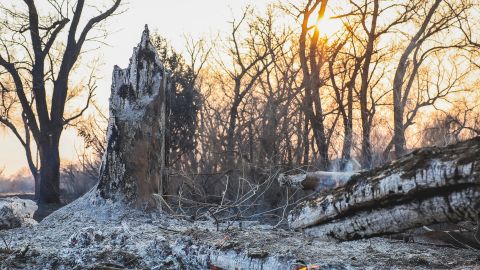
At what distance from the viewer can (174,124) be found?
1725cm

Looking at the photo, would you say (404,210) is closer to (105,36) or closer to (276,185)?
(276,185)

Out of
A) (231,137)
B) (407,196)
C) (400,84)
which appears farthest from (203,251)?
(400,84)

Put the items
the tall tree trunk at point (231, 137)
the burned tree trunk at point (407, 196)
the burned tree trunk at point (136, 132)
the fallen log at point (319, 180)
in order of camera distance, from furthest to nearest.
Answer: the tall tree trunk at point (231, 137) < the burned tree trunk at point (136, 132) < the fallen log at point (319, 180) < the burned tree trunk at point (407, 196)

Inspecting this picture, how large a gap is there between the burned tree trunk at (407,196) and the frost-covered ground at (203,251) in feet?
1.68

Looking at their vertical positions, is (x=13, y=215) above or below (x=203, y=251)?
above

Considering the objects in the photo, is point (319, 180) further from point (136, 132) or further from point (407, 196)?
point (407, 196)

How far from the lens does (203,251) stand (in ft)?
A: 14.4

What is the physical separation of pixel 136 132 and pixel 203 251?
2833mm

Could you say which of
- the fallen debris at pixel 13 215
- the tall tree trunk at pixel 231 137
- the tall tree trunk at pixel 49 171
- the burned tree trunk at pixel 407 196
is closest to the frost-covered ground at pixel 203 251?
the burned tree trunk at pixel 407 196

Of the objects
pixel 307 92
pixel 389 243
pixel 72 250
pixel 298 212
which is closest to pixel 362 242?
pixel 389 243

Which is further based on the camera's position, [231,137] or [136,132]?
[231,137]

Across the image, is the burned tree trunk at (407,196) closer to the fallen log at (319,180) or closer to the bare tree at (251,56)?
the fallen log at (319,180)

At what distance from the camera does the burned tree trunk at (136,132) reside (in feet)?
22.1

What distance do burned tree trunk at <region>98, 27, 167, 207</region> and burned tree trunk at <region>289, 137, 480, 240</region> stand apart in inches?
146
